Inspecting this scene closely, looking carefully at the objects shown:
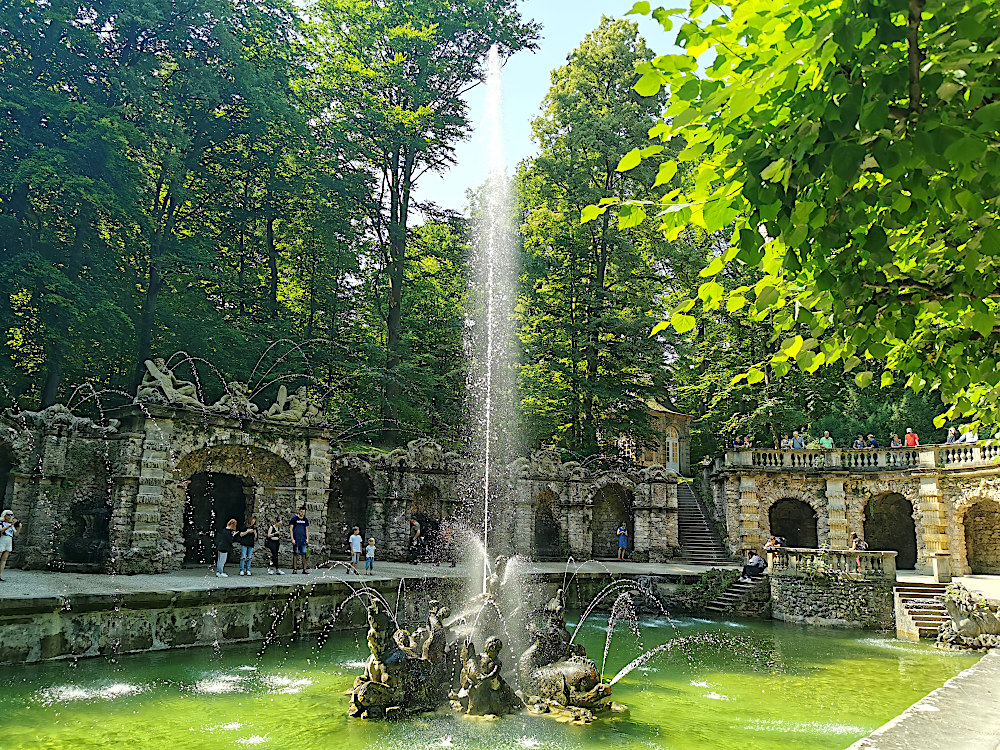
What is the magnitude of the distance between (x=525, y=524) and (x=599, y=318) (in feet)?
32.4

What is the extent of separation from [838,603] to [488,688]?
15090 millimetres

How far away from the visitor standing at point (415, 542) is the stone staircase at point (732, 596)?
9435 mm

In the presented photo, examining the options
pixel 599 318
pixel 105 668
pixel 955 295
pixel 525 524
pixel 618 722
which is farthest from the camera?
pixel 599 318

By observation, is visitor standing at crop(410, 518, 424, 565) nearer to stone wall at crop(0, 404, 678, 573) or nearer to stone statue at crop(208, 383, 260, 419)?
stone wall at crop(0, 404, 678, 573)

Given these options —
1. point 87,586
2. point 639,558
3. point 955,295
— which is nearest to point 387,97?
point 639,558

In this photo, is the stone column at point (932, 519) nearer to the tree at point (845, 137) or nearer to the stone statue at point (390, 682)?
the stone statue at point (390, 682)

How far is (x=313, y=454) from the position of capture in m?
20.0

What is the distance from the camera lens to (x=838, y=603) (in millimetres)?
20953

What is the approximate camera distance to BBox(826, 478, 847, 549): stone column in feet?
94.1

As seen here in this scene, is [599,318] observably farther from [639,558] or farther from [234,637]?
[234,637]

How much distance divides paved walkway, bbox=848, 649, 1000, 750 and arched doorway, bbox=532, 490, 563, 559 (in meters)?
21.7

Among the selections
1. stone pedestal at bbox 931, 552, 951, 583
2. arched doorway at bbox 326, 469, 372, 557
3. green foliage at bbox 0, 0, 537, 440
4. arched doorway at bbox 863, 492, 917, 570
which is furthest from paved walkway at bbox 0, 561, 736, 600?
arched doorway at bbox 863, 492, 917, 570

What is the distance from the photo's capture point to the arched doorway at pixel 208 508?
70.8 feet

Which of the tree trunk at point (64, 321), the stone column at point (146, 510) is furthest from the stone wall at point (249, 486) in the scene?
the tree trunk at point (64, 321)
